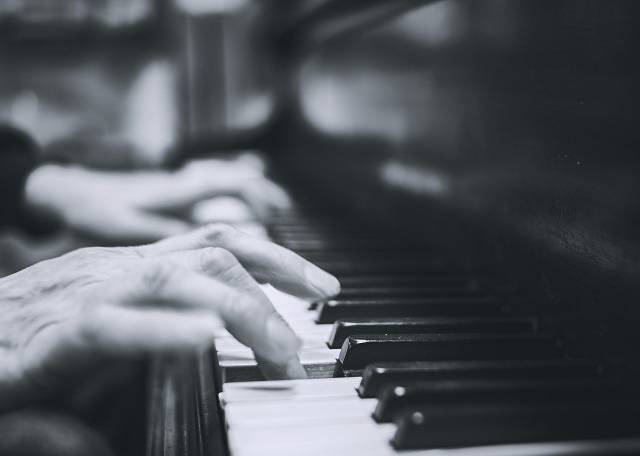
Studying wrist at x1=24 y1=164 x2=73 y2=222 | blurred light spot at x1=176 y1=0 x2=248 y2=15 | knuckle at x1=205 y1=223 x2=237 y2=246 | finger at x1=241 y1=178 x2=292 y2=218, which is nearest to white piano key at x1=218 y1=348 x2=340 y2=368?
knuckle at x1=205 y1=223 x2=237 y2=246

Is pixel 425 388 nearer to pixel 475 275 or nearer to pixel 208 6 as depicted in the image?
pixel 475 275

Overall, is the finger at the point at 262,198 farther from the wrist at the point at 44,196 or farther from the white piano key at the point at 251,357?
the white piano key at the point at 251,357

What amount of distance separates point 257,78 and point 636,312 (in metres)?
2.43

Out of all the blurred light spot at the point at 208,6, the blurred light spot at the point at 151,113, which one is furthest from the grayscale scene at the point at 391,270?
the blurred light spot at the point at 151,113

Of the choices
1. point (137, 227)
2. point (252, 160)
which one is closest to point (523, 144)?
point (137, 227)

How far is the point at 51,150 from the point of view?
4.26 metres

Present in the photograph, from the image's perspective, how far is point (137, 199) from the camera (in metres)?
1.57

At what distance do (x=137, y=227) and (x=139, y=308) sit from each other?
3.28 feet

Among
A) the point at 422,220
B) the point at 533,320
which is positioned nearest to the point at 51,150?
the point at 422,220

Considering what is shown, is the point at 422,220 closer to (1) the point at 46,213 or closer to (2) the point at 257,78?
(1) the point at 46,213

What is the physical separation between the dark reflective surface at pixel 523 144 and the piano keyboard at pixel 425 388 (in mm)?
61

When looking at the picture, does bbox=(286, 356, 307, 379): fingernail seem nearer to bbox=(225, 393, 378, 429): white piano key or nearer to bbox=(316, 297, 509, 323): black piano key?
bbox=(225, 393, 378, 429): white piano key

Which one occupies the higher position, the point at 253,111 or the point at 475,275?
the point at 253,111

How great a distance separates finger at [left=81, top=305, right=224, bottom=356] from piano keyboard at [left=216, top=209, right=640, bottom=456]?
0.29 feet
